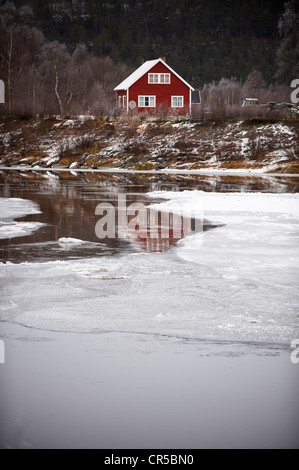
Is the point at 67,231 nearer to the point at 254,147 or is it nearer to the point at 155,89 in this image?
the point at 254,147

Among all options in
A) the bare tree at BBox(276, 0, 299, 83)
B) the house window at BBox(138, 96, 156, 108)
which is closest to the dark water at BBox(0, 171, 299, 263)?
the house window at BBox(138, 96, 156, 108)

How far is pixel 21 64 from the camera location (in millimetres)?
81812

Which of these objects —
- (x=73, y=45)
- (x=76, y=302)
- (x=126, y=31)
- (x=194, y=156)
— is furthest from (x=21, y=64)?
(x=73, y=45)

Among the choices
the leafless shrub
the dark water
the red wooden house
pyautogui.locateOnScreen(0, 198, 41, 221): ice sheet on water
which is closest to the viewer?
the dark water

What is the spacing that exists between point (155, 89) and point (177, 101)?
2625 mm

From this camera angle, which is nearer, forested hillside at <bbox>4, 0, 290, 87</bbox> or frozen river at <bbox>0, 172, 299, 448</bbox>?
frozen river at <bbox>0, 172, 299, 448</bbox>

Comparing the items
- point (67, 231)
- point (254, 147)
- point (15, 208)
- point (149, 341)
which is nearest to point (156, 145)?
point (254, 147)

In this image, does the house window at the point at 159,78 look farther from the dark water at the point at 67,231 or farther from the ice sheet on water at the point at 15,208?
the ice sheet on water at the point at 15,208

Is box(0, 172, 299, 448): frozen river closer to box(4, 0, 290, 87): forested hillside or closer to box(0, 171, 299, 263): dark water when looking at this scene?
box(0, 171, 299, 263): dark water

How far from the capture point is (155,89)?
6838 cm

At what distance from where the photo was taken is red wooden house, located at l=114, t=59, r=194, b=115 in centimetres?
6812

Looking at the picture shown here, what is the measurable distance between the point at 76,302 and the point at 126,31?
16553cm

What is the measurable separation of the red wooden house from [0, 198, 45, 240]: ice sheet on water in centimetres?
4730

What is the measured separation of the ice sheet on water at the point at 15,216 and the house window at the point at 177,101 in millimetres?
48439
